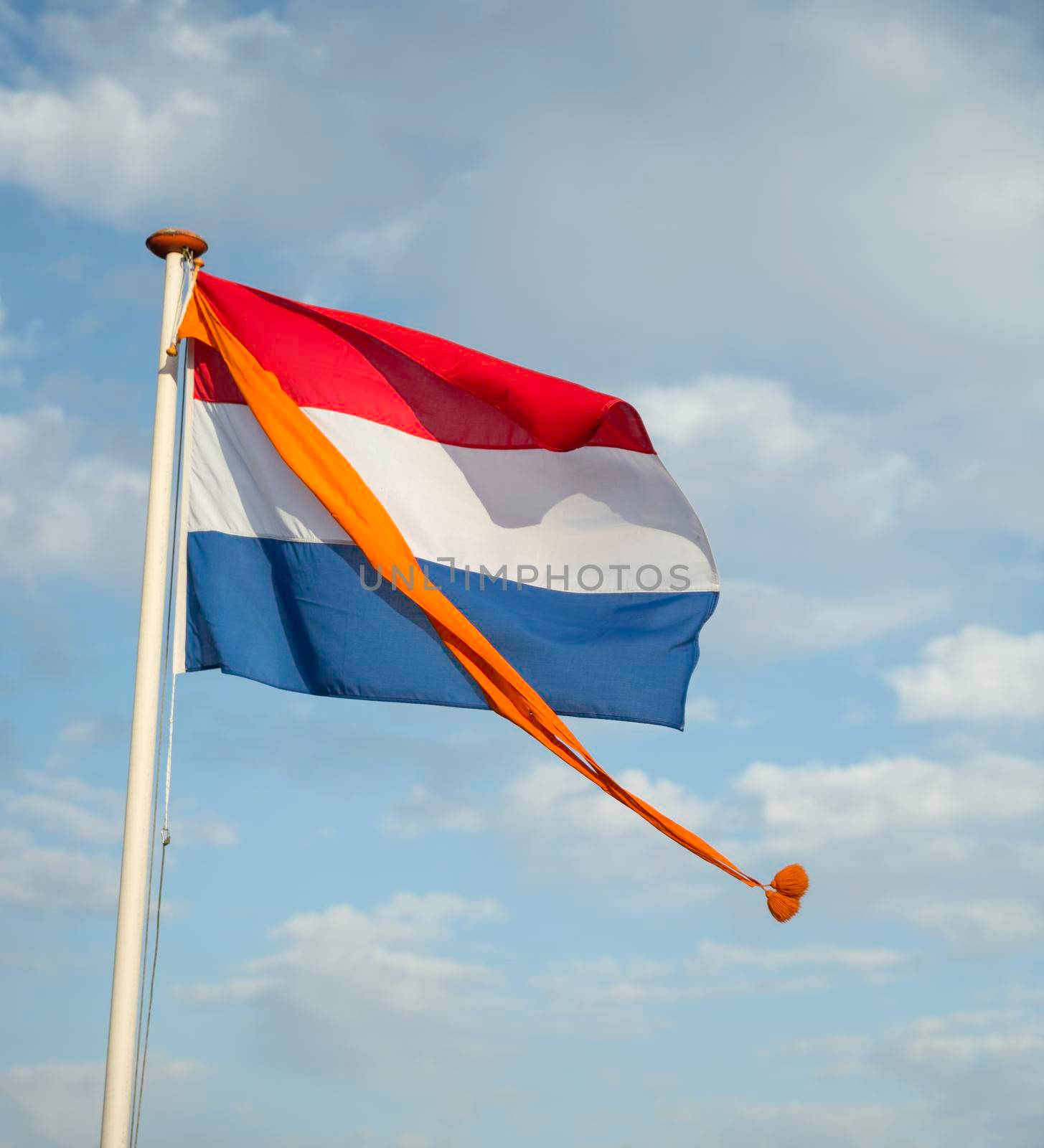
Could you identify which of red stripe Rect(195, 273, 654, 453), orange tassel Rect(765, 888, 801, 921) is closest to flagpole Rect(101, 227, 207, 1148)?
red stripe Rect(195, 273, 654, 453)

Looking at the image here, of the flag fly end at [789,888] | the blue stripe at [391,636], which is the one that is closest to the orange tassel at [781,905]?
the flag fly end at [789,888]

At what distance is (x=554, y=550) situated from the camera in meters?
14.1

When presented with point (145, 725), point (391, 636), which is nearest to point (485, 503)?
point (391, 636)

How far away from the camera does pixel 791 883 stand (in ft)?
40.8

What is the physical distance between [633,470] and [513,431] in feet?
4.03

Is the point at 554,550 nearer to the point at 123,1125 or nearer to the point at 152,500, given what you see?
the point at 152,500

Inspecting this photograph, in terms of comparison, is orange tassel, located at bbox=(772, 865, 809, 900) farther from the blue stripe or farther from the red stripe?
the red stripe

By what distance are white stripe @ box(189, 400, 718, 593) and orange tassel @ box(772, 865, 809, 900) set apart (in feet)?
9.92

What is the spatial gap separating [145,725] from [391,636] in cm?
256

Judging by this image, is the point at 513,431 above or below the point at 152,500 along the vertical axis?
above

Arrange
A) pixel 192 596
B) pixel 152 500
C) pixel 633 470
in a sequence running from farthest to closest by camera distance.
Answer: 1. pixel 633 470
2. pixel 192 596
3. pixel 152 500

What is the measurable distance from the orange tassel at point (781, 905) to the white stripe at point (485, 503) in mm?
3175

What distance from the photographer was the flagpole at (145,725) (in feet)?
33.3

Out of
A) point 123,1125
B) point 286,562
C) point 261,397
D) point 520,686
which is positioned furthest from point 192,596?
point 123,1125
